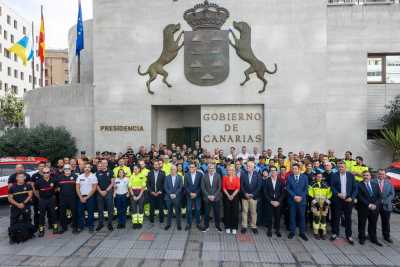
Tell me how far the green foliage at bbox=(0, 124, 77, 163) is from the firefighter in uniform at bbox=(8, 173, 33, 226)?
652 centimetres

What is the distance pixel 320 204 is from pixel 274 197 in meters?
1.14

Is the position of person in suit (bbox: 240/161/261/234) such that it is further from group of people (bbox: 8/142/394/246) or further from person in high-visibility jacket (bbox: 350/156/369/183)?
person in high-visibility jacket (bbox: 350/156/369/183)

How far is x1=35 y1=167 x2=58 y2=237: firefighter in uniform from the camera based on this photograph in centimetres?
711

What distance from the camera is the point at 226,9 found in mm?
13375

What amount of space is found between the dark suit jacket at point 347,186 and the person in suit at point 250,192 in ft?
5.97

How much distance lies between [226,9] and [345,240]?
36.2 feet

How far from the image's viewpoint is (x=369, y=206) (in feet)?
21.6

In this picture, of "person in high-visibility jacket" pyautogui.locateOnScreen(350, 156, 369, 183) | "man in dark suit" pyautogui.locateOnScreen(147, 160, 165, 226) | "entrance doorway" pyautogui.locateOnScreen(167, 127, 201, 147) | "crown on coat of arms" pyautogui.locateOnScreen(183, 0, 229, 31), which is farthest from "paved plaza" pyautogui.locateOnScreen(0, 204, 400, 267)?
"crown on coat of arms" pyautogui.locateOnScreen(183, 0, 229, 31)

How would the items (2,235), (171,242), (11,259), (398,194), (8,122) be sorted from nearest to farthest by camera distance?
1. (11,259)
2. (171,242)
3. (2,235)
4. (398,194)
5. (8,122)

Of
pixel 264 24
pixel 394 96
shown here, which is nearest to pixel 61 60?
pixel 264 24

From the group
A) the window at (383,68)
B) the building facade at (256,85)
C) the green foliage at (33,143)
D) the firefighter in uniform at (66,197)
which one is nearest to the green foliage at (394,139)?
the building facade at (256,85)

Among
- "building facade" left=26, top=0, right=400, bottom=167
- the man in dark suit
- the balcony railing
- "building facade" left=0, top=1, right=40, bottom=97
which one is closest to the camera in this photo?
the man in dark suit

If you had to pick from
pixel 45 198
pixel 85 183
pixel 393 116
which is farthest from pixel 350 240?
pixel 393 116

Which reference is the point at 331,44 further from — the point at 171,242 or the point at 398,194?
the point at 171,242
